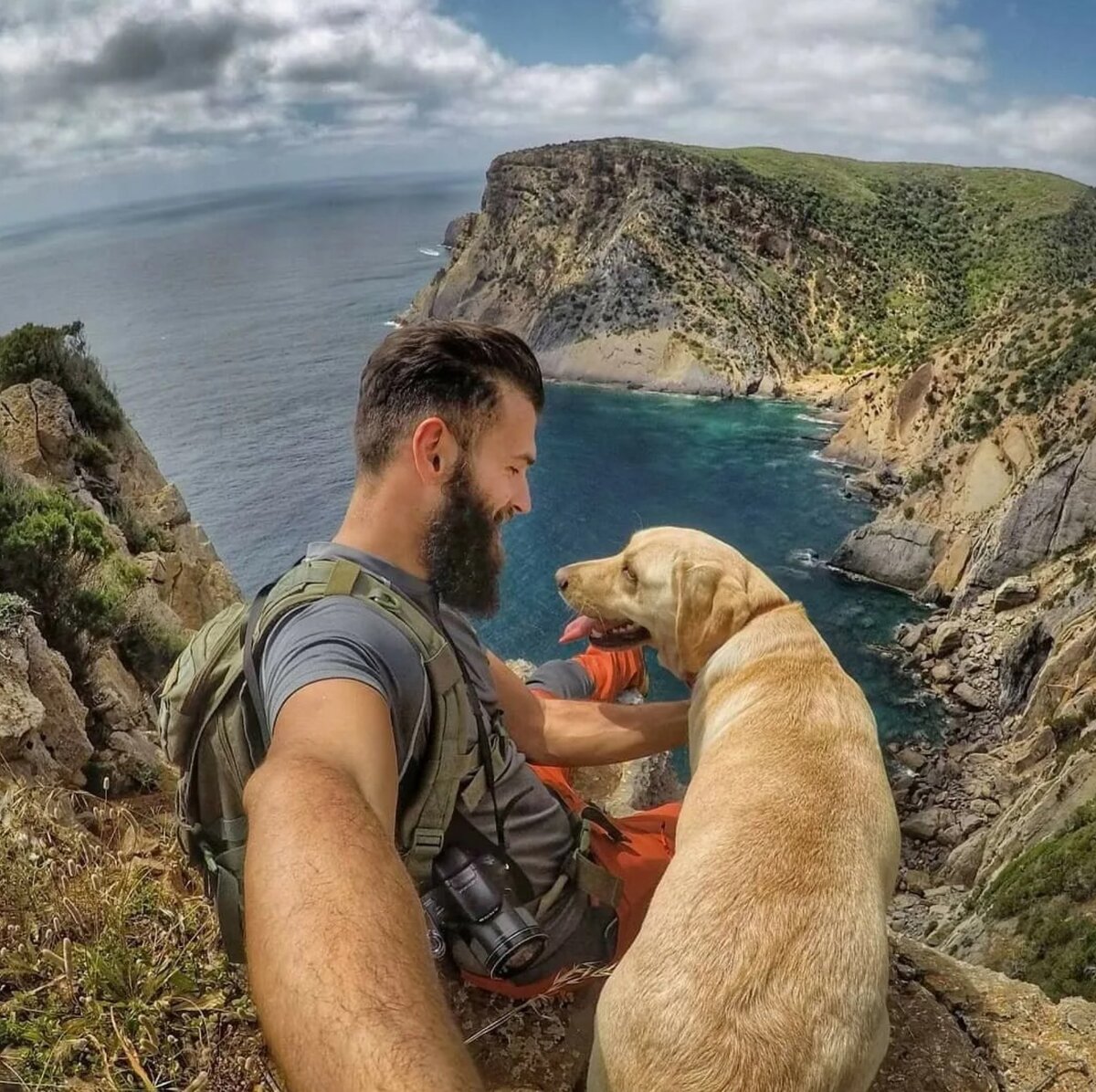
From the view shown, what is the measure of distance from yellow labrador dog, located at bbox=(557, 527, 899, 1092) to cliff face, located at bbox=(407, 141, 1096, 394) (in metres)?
92.4

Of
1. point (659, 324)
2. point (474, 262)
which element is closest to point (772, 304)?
point (659, 324)

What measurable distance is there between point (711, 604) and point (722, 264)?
111 meters

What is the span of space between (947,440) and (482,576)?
2306 inches

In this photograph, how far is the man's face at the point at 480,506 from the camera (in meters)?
3.51

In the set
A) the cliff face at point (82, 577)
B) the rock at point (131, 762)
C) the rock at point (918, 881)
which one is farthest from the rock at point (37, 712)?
the rock at point (918, 881)

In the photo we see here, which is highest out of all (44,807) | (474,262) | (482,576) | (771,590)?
(474,262)

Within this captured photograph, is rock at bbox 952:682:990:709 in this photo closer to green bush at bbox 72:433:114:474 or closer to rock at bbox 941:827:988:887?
rock at bbox 941:827:988:887

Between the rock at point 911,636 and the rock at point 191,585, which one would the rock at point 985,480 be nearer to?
the rock at point 911,636

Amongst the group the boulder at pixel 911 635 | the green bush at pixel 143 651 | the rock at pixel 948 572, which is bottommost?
the boulder at pixel 911 635

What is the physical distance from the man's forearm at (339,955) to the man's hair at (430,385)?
1.67m

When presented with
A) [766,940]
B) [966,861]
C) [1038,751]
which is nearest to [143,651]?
[766,940]

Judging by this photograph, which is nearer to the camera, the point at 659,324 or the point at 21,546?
the point at 21,546

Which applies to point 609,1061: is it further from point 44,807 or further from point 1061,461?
point 1061,461

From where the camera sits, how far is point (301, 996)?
5.63 ft
